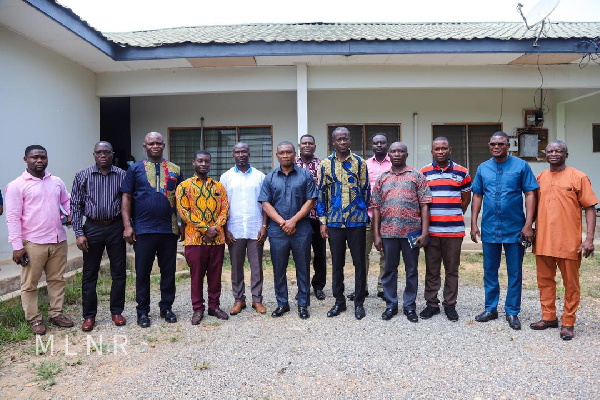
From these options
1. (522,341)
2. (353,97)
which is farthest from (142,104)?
(522,341)

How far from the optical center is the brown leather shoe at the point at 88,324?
4012mm

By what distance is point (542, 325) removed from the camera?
3.86 meters

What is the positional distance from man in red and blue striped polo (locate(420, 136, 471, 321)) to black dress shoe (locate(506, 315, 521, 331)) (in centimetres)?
46

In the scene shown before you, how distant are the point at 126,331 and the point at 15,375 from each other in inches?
38.8

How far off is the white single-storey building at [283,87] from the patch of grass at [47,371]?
321 cm

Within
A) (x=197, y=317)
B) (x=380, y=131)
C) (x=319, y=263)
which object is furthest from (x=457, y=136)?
(x=197, y=317)

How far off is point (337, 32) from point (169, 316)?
6683 millimetres

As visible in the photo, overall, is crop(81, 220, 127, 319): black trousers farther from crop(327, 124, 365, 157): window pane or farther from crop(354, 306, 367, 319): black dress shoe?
crop(327, 124, 365, 157): window pane

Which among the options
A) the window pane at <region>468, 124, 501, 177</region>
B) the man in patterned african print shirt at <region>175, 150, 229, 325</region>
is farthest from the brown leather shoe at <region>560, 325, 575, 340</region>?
the window pane at <region>468, 124, 501, 177</region>

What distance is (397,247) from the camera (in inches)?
162

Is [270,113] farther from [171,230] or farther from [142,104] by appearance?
[171,230]

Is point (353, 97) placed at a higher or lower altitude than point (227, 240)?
higher

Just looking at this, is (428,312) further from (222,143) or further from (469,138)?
(222,143)

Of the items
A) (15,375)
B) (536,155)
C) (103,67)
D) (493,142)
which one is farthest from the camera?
(536,155)
